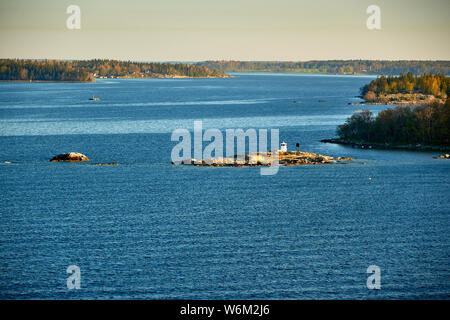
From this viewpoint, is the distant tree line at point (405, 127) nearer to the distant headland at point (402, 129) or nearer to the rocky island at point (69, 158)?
the distant headland at point (402, 129)

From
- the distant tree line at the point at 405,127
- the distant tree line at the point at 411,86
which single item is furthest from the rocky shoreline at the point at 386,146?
the distant tree line at the point at 411,86

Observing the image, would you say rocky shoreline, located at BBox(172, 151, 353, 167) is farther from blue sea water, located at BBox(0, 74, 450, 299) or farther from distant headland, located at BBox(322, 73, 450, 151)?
distant headland, located at BBox(322, 73, 450, 151)

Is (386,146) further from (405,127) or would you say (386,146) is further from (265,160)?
(265,160)

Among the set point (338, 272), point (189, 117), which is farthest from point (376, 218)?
point (189, 117)

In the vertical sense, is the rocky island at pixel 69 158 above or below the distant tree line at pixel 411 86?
below

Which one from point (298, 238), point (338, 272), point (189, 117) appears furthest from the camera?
point (189, 117)

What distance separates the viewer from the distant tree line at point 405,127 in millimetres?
92812

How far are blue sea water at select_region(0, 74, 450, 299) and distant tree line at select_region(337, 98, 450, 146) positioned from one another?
17.4 ft

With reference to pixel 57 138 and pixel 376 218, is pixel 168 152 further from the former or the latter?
pixel 376 218

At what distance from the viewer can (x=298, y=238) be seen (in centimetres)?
4869

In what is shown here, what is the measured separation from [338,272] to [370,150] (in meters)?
53.4

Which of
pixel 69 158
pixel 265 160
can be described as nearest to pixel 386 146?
pixel 265 160

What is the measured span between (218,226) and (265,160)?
3082cm

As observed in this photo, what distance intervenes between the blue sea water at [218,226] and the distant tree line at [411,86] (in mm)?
98113
